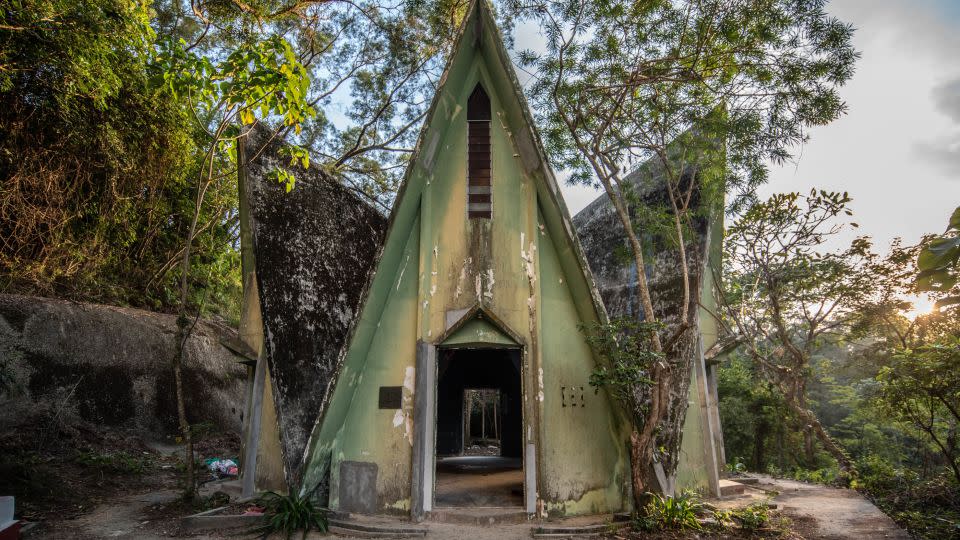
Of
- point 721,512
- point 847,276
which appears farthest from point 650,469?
point 847,276

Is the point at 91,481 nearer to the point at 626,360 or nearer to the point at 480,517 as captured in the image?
the point at 480,517

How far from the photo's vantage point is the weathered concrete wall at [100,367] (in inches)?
388

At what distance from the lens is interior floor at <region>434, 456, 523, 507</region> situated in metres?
7.78

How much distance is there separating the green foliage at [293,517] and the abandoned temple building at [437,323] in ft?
0.91

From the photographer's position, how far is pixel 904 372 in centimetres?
923

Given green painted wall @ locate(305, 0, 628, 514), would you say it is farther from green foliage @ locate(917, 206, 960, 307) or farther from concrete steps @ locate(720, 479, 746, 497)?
green foliage @ locate(917, 206, 960, 307)

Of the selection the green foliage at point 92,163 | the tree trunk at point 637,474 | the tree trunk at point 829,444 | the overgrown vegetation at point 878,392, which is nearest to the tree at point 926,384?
the overgrown vegetation at point 878,392

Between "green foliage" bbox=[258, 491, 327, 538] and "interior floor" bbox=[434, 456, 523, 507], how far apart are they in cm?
169

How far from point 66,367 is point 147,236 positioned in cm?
367

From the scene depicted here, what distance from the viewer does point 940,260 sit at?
128 centimetres

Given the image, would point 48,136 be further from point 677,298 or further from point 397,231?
point 677,298

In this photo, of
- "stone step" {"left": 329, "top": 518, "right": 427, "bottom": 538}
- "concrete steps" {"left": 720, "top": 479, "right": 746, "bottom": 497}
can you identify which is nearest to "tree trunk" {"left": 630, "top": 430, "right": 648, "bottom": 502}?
"stone step" {"left": 329, "top": 518, "right": 427, "bottom": 538}

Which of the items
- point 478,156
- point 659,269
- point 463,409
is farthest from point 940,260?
point 463,409

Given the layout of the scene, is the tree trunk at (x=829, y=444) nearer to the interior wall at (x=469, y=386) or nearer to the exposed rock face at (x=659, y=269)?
the exposed rock face at (x=659, y=269)
